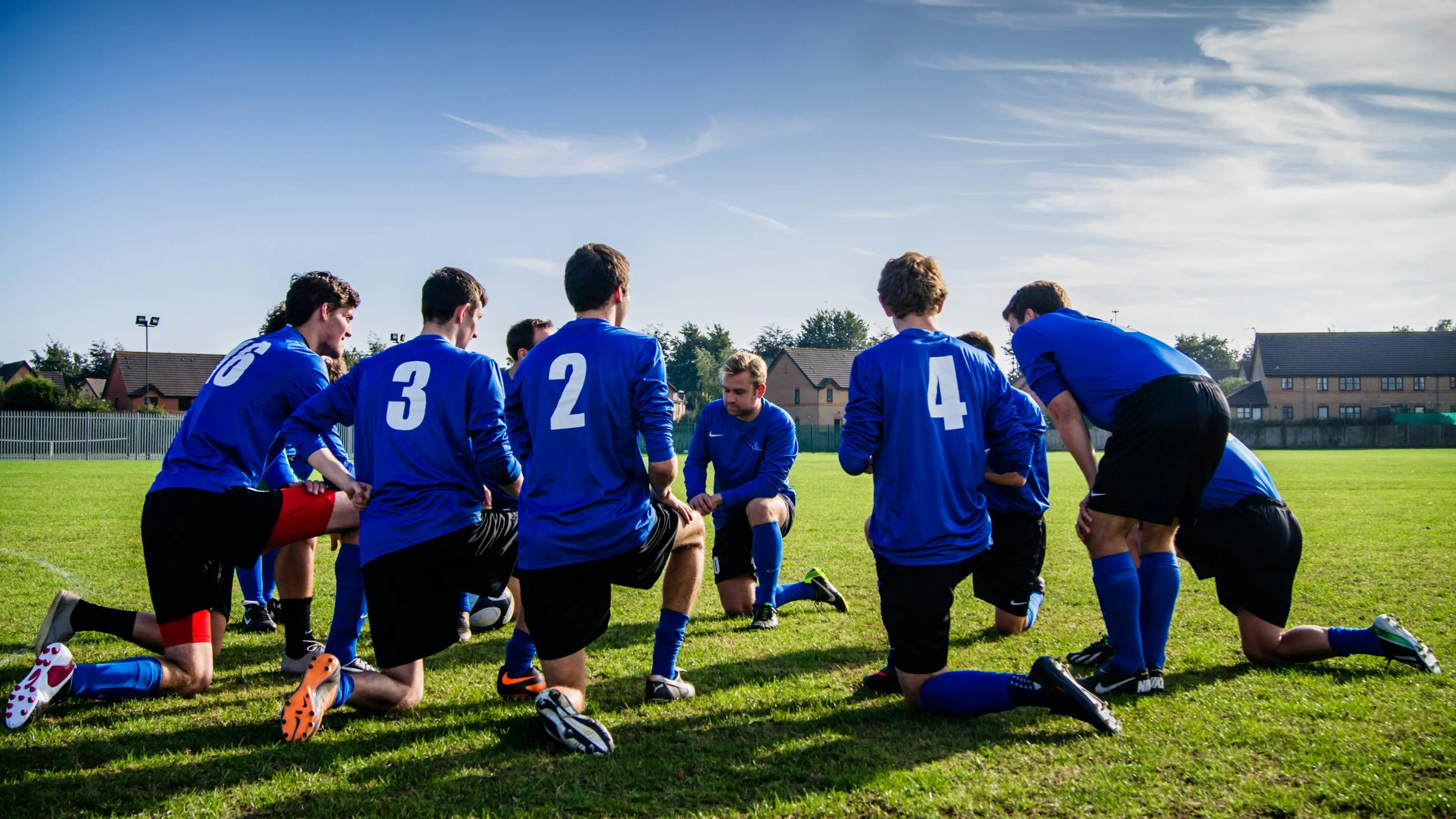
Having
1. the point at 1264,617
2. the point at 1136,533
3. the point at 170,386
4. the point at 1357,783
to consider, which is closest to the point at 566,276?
the point at 1136,533

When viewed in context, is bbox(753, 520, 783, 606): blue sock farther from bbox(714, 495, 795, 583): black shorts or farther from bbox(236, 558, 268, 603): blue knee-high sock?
bbox(236, 558, 268, 603): blue knee-high sock

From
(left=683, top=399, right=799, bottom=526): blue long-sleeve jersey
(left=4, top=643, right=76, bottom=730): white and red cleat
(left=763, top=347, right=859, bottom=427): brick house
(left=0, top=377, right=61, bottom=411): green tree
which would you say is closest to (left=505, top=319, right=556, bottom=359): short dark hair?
(left=683, top=399, right=799, bottom=526): blue long-sleeve jersey

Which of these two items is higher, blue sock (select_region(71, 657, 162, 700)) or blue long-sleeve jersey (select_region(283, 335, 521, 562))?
blue long-sleeve jersey (select_region(283, 335, 521, 562))

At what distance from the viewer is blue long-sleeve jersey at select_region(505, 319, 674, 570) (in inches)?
147

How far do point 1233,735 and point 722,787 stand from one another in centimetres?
217

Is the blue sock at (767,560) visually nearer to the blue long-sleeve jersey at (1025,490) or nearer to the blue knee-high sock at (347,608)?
the blue long-sleeve jersey at (1025,490)

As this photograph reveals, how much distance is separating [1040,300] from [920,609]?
2.00 metres

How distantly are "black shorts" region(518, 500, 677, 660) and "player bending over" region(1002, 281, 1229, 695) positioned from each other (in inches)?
86.1

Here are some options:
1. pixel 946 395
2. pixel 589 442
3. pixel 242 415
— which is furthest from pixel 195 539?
pixel 946 395

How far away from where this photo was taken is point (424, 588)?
3988 millimetres

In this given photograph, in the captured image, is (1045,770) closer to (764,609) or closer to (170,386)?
(764,609)

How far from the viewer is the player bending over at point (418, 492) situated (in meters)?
3.95

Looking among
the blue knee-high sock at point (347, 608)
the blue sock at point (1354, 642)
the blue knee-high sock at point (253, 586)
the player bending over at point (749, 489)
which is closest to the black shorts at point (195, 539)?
the blue knee-high sock at point (347, 608)

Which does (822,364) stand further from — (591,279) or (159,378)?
(591,279)
